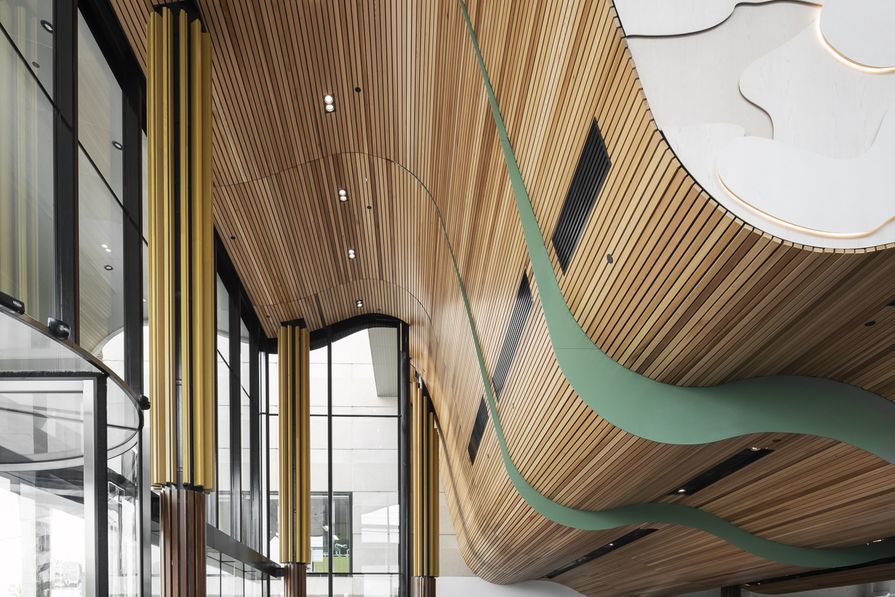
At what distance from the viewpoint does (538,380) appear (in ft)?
31.6

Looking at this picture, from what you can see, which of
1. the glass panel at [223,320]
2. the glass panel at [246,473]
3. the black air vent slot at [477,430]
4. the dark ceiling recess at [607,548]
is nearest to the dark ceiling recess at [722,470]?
the black air vent slot at [477,430]

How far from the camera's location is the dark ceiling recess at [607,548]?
15.2 meters

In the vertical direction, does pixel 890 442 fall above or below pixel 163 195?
below

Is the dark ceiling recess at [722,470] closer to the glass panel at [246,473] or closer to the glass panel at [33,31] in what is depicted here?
the glass panel at [33,31]

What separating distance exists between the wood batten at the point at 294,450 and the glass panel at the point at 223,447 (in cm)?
336

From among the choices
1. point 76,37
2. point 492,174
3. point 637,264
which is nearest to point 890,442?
point 637,264

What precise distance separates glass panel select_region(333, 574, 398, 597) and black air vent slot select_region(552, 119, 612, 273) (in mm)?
15348

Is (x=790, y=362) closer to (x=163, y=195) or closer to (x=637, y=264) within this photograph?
(x=637, y=264)

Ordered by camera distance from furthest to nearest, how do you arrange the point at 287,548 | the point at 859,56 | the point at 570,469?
the point at 287,548, the point at 570,469, the point at 859,56

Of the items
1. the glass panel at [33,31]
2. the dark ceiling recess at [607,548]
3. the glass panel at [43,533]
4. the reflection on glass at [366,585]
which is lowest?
the reflection on glass at [366,585]

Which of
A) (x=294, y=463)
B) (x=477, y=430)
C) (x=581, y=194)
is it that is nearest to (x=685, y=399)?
(x=581, y=194)

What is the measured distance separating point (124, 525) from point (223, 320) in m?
11.5

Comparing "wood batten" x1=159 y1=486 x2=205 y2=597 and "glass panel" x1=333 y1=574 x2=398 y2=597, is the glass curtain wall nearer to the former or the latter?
"glass panel" x1=333 y1=574 x2=398 y2=597

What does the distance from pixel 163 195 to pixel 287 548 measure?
1144cm
